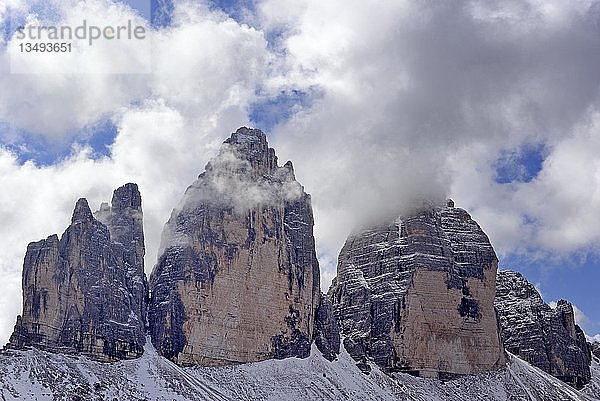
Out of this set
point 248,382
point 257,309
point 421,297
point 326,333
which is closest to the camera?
point 248,382

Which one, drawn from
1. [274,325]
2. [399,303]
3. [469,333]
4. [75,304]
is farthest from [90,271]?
[469,333]

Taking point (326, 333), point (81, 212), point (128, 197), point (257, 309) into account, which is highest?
point (128, 197)

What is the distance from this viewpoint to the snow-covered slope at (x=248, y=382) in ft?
389

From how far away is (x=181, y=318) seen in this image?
144 m

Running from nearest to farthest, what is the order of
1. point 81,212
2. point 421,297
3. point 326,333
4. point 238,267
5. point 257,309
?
1. point 81,212
2. point 238,267
3. point 257,309
4. point 326,333
5. point 421,297

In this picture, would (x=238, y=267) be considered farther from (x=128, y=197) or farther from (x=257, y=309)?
(x=128, y=197)

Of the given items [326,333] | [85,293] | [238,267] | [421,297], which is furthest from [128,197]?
[421,297]

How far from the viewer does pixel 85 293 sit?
135 m

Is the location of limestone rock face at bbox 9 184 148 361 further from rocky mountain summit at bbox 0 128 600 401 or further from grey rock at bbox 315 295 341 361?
grey rock at bbox 315 295 341 361

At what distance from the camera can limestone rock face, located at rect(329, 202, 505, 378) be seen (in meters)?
175

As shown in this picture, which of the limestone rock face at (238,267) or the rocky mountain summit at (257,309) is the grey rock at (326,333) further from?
the limestone rock face at (238,267)

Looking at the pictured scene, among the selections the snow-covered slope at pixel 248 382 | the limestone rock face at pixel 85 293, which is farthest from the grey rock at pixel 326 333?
the limestone rock face at pixel 85 293

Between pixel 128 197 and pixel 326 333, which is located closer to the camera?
pixel 128 197

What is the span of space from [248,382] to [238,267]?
18.7 meters
